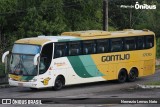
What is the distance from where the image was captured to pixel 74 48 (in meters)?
32.8

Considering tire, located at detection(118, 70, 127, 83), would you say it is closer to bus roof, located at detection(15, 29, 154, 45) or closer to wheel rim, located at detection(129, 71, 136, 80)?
wheel rim, located at detection(129, 71, 136, 80)

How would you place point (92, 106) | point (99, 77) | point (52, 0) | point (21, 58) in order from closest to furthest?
point (92, 106) < point (21, 58) < point (99, 77) < point (52, 0)

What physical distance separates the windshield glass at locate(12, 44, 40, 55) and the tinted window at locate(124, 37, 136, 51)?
6.91 m

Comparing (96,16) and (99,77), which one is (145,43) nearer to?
(99,77)

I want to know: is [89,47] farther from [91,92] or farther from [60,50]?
[91,92]

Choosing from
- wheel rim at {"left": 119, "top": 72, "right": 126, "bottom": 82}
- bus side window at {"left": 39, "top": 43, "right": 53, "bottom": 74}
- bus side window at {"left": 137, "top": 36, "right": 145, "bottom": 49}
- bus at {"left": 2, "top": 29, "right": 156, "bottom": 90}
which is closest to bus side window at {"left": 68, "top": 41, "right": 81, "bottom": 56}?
bus at {"left": 2, "top": 29, "right": 156, "bottom": 90}

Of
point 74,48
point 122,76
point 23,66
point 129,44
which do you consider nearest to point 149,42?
point 129,44

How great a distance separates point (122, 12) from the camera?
64.8 metres

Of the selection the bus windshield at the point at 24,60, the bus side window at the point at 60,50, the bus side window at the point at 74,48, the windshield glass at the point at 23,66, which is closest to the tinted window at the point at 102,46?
the bus side window at the point at 74,48

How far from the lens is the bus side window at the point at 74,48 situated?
32.6 metres

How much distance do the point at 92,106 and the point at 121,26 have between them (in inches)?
1588

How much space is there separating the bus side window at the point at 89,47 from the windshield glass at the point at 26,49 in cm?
348

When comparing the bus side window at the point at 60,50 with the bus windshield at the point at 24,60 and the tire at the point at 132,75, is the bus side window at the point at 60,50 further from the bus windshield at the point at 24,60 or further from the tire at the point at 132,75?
the tire at the point at 132,75

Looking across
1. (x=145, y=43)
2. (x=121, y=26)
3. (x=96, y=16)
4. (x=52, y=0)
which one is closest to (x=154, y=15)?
(x=121, y=26)
